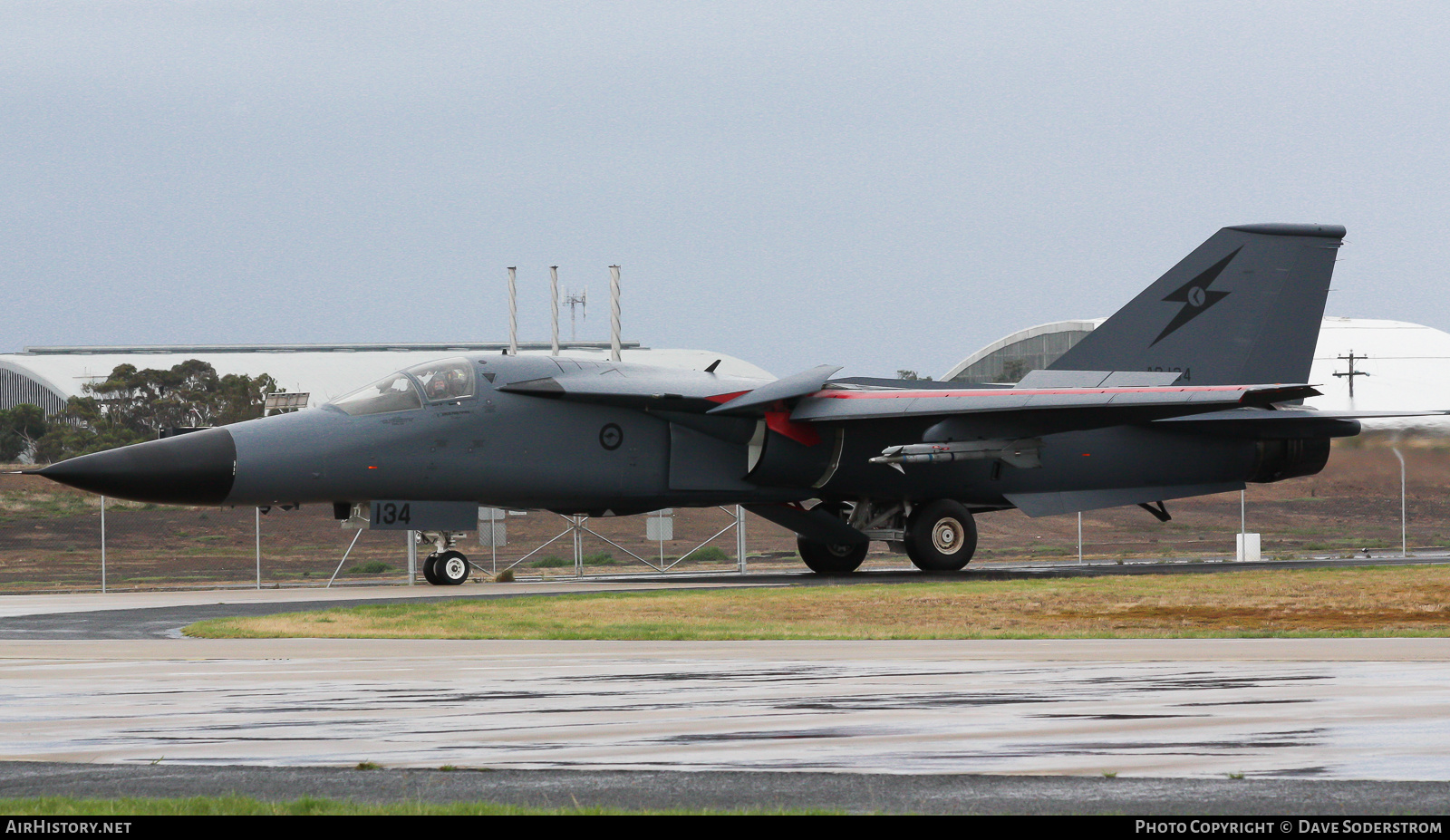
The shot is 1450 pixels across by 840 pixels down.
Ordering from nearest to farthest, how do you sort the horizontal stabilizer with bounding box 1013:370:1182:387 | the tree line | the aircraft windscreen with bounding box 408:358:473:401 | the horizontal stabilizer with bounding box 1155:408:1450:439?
the aircraft windscreen with bounding box 408:358:473:401, the horizontal stabilizer with bounding box 1155:408:1450:439, the horizontal stabilizer with bounding box 1013:370:1182:387, the tree line

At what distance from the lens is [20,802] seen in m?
5.25

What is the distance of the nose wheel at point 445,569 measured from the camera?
75.7 feet

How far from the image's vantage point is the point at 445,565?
23.1 metres

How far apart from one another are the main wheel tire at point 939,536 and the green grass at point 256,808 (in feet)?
66.1

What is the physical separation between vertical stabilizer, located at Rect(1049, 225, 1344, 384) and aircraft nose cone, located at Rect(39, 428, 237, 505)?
1351cm

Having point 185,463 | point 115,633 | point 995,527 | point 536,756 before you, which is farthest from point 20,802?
point 995,527

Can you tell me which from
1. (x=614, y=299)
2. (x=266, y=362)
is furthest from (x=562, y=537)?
(x=266, y=362)

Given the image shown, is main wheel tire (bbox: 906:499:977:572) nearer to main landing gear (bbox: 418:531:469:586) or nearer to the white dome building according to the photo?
main landing gear (bbox: 418:531:469:586)

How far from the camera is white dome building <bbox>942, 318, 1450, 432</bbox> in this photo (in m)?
70.2

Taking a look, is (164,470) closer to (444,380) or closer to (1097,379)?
(444,380)

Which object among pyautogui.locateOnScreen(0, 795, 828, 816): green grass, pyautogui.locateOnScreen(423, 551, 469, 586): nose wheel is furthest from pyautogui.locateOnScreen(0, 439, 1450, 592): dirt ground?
pyautogui.locateOnScreen(0, 795, 828, 816): green grass

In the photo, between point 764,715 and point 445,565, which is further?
point 445,565

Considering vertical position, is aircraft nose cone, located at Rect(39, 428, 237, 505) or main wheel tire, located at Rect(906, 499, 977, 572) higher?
aircraft nose cone, located at Rect(39, 428, 237, 505)

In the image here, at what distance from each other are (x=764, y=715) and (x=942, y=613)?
324 inches
